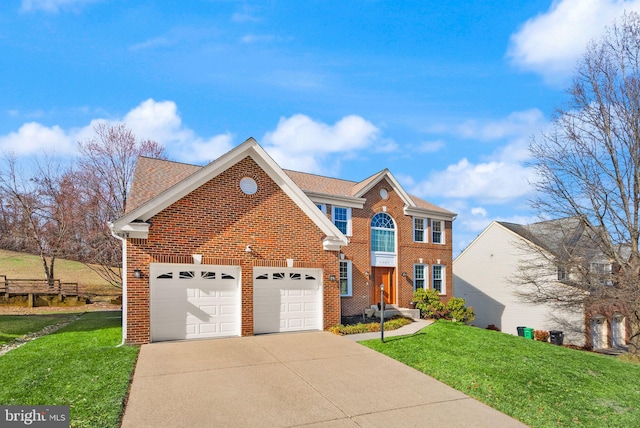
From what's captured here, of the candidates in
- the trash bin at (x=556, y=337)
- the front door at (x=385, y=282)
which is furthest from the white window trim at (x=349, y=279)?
the trash bin at (x=556, y=337)

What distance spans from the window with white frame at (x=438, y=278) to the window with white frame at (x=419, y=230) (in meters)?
1.83

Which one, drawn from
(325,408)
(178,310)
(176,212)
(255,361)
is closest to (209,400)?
(325,408)

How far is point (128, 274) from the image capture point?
1163cm

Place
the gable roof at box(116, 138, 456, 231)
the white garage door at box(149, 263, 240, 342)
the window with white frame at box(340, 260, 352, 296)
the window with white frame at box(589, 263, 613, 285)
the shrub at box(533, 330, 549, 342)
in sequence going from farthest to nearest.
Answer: the shrub at box(533, 330, 549, 342), the window with white frame at box(340, 260, 352, 296), the window with white frame at box(589, 263, 613, 285), the gable roof at box(116, 138, 456, 231), the white garage door at box(149, 263, 240, 342)

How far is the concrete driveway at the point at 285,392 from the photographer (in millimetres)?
6887

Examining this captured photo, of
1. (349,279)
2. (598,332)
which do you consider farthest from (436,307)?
(598,332)

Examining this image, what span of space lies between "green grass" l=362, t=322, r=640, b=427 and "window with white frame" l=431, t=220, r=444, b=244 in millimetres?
9695

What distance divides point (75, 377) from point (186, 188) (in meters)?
6.00

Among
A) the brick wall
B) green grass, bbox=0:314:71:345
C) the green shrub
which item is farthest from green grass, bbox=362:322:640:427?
green grass, bbox=0:314:71:345

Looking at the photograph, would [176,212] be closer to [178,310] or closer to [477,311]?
[178,310]

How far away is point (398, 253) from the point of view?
22156mm

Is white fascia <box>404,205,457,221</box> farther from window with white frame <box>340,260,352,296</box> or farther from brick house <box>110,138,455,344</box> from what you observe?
brick house <box>110,138,455,344</box>

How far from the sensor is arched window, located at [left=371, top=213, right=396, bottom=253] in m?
21.6

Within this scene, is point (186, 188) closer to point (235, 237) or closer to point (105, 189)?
point (235, 237)
